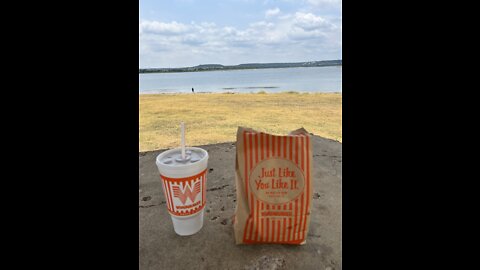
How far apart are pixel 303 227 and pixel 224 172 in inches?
49.0

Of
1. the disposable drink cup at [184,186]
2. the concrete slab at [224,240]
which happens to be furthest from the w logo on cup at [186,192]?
the concrete slab at [224,240]

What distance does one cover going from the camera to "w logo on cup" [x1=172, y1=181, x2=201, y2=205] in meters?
1.60

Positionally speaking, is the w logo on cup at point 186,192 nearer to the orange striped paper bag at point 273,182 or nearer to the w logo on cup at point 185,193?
the w logo on cup at point 185,193

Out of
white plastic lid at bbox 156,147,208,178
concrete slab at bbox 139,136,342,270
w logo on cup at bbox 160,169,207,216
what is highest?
white plastic lid at bbox 156,147,208,178

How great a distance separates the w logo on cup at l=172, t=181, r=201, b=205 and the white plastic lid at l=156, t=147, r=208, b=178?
8 cm

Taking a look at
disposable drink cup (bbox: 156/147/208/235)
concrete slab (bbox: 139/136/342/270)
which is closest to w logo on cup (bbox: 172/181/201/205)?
disposable drink cup (bbox: 156/147/208/235)

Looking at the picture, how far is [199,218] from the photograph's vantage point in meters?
1.76

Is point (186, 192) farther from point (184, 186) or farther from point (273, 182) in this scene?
point (273, 182)

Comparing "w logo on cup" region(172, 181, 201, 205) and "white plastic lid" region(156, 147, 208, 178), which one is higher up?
"white plastic lid" region(156, 147, 208, 178)

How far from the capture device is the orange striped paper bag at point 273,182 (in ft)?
4.86

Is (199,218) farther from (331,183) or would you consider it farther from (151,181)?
(331,183)

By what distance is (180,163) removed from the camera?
1.63 metres

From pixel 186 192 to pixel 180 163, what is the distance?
6.9 inches

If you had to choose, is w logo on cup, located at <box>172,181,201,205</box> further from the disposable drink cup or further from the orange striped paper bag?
the orange striped paper bag
